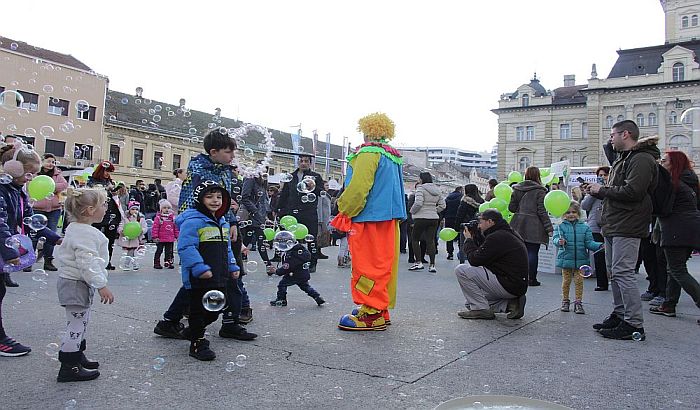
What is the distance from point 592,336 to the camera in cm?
490

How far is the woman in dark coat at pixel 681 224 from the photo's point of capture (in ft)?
18.0

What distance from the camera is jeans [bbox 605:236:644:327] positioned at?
478 cm

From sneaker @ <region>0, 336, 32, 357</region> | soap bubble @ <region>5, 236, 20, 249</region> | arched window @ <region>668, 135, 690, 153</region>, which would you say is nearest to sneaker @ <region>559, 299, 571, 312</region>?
sneaker @ <region>0, 336, 32, 357</region>

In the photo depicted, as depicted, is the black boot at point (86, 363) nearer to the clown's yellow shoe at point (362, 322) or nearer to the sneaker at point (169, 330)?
the sneaker at point (169, 330)

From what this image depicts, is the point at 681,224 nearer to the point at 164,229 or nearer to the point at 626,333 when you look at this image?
the point at 626,333

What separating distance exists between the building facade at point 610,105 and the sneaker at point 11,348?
174 feet

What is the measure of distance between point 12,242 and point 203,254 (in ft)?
4.41

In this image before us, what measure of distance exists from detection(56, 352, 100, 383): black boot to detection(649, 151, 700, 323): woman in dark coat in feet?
18.0

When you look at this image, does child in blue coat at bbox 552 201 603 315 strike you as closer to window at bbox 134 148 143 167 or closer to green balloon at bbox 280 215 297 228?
green balloon at bbox 280 215 297 228

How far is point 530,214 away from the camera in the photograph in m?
8.45

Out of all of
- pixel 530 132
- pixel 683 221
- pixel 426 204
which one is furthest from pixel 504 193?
pixel 530 132

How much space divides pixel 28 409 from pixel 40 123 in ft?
138

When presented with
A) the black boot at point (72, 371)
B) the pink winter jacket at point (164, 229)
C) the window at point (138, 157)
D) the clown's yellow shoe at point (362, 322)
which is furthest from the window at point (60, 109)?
the black boot at point (72, 371)

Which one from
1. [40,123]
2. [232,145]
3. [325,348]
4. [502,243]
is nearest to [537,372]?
[325,348]
